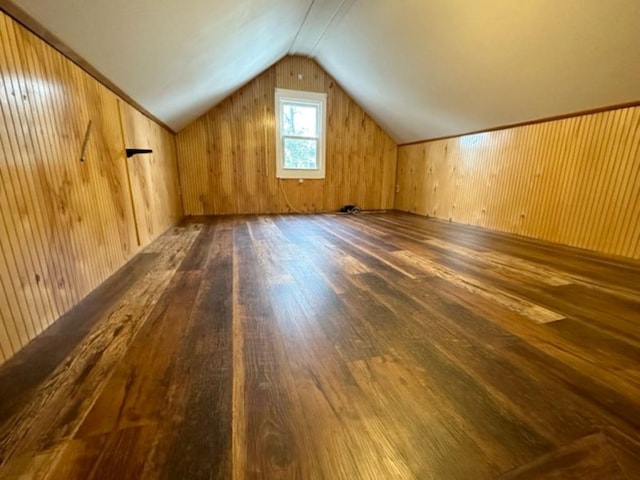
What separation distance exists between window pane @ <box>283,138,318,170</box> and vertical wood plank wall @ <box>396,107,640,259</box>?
2235 millimetres

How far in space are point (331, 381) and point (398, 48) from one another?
3889 mm

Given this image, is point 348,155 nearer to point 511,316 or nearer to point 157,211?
point 157,211

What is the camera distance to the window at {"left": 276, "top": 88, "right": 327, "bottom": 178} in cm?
511

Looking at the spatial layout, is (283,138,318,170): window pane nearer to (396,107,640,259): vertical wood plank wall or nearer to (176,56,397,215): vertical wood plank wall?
(176,56,397,215): vertical wood plank wall

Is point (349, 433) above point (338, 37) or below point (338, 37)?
below

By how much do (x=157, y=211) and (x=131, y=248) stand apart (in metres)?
0.98

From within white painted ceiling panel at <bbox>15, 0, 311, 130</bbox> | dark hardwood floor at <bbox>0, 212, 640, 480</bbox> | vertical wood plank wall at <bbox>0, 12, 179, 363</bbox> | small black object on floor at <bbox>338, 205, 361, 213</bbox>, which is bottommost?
dark hardwood floor at <bbox>0, 212, 640, 480</bbox>

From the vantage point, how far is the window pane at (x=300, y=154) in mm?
5230

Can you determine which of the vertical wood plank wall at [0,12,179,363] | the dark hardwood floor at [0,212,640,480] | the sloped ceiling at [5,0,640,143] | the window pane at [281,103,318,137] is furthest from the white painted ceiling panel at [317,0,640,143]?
the vertical wood plank wall at [0,12,179,363]

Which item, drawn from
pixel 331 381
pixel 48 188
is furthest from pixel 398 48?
pixel 331 381

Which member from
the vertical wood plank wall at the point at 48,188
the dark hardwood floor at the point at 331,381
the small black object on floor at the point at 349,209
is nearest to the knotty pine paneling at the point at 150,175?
the vertical wood plank wall at the point at 48,188

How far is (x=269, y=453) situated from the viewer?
0.72 m

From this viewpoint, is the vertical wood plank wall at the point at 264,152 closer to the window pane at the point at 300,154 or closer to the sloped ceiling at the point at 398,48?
the window pane at the point at 300,154

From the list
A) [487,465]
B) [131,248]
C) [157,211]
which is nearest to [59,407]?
[487,465]
